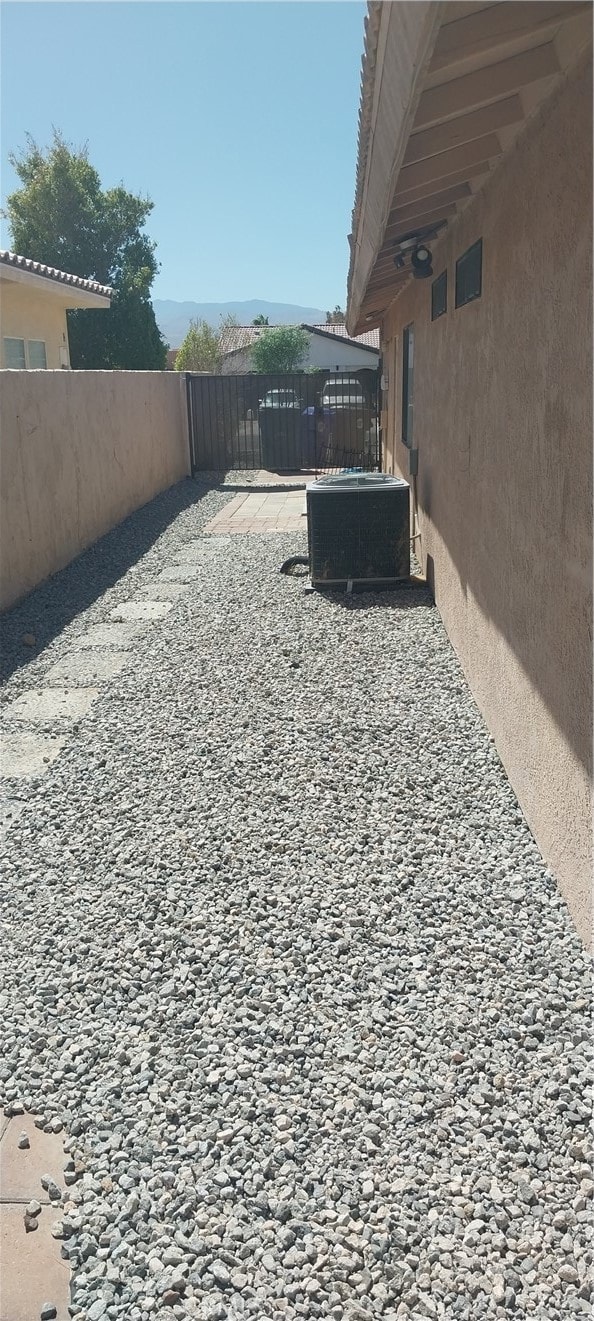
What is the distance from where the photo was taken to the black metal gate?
20.0m

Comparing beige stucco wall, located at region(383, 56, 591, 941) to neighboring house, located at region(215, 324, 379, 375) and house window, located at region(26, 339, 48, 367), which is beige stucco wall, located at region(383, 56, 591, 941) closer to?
house window, located at region(26, 339, 48, 367)

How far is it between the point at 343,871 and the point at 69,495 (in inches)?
318

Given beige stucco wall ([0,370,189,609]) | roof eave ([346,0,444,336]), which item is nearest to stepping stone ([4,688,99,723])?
beige stucco wall ([0,370,189,609])

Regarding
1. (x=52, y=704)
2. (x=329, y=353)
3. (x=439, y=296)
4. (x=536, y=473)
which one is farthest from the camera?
(x=329, y=353)

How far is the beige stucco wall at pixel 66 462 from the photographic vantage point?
365 inches

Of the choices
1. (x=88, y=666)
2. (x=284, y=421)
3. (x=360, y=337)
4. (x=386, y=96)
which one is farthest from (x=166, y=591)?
(x=360, y=337)

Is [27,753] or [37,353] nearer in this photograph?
[27,753]

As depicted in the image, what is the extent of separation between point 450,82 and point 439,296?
4.59m

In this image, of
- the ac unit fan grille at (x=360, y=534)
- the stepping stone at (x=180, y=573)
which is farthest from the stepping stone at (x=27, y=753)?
the stepping stone at (x=180, y=573)

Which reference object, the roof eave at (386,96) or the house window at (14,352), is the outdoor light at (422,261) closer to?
the roof eave at (386,96)

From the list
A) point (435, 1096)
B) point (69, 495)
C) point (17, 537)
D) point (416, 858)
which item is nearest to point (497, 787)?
point (416, 858)

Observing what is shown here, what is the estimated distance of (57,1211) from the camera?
254 centimetres

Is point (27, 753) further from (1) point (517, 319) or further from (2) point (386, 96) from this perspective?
(2) point (386, 96)

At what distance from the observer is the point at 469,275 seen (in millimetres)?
5777
